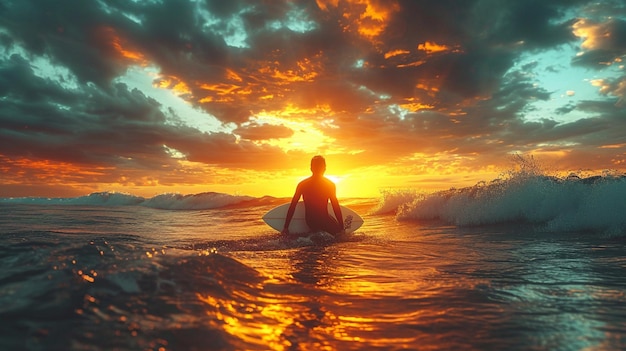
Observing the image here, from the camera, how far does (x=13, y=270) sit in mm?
2971

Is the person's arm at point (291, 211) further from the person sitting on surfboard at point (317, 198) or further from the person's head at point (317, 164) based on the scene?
the person's head at point (317, 164)

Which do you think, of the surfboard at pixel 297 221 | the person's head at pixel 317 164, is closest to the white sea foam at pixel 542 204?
the surfboard at pixel 297 221

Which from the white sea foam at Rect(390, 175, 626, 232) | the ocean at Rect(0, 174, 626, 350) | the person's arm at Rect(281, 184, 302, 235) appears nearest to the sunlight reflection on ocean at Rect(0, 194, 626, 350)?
the ocean at Rect(0, 174, 626, 350)

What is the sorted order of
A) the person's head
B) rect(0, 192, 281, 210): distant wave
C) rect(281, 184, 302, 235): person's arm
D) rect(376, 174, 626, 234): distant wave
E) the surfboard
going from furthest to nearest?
rect(0, 192, 281, 210): distant wave → the surfboard → rect(281, 184, 302, 235): person's arm → the person's head → rect(376, 174, 626, 234): distant wave

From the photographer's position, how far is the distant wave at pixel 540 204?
316 inches

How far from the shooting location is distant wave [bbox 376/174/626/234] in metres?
8.03

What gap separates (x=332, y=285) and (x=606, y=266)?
12.0ft

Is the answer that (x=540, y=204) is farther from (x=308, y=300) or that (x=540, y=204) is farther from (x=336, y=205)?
(x=308, y=300)

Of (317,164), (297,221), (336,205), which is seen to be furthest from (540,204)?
(297,221)

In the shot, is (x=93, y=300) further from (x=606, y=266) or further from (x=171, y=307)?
(x=606, y=266)

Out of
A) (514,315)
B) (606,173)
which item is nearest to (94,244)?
(514,315)

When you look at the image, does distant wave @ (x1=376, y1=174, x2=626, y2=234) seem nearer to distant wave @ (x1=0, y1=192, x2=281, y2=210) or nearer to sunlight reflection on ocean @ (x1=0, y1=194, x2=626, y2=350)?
sunlight reflection on ocean @ (x1=0, y1=194, x2=626, y2=350)

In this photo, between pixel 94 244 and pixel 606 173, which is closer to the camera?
pixel 94 244

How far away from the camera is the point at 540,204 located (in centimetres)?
970
